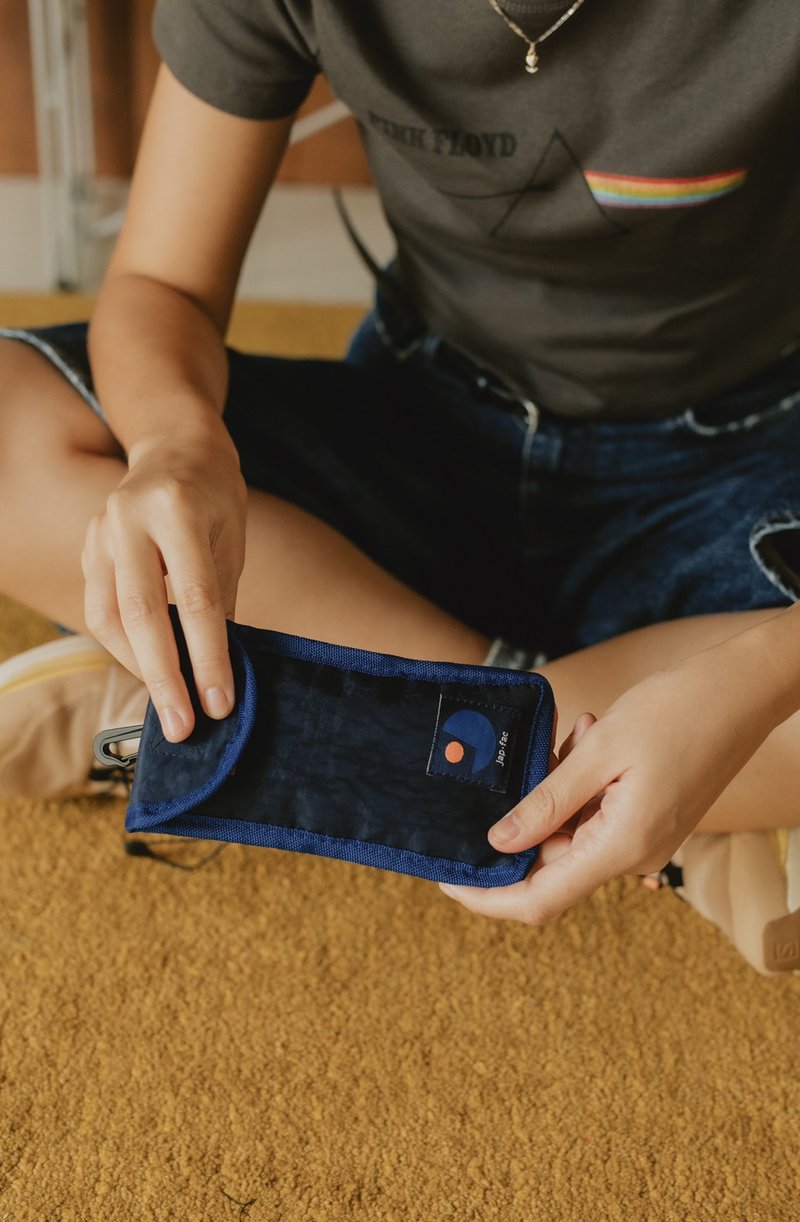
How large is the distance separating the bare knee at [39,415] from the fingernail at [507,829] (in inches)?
14.2

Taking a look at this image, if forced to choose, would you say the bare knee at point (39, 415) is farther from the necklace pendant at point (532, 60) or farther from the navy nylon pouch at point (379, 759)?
the necklace pendant at point (532, 60)

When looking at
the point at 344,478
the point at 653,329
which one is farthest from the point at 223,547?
the point at 653,329

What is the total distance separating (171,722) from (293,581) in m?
0.19

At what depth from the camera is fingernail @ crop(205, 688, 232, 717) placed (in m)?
0.50

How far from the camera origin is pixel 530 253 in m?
0.70

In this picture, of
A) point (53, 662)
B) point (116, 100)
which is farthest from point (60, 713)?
point (116, 100)

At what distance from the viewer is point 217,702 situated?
0.50m

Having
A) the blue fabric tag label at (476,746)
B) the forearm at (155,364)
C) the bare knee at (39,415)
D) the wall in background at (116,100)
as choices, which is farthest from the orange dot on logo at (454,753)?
the wall in background at (116,100)

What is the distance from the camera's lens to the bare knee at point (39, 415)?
661 mm

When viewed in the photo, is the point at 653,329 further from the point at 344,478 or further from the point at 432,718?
the point at 432,718

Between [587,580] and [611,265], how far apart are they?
0.72ft

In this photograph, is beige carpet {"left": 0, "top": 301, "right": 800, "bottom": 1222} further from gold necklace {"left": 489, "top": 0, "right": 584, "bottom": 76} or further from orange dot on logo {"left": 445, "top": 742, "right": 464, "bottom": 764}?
gold necklace {"left": 489, "top": 0, "right": 584, "bottom": 76}

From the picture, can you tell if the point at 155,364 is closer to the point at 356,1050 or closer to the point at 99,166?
the point at 356,1050

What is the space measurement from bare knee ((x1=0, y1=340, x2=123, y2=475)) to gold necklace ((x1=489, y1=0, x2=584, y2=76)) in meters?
0.34
